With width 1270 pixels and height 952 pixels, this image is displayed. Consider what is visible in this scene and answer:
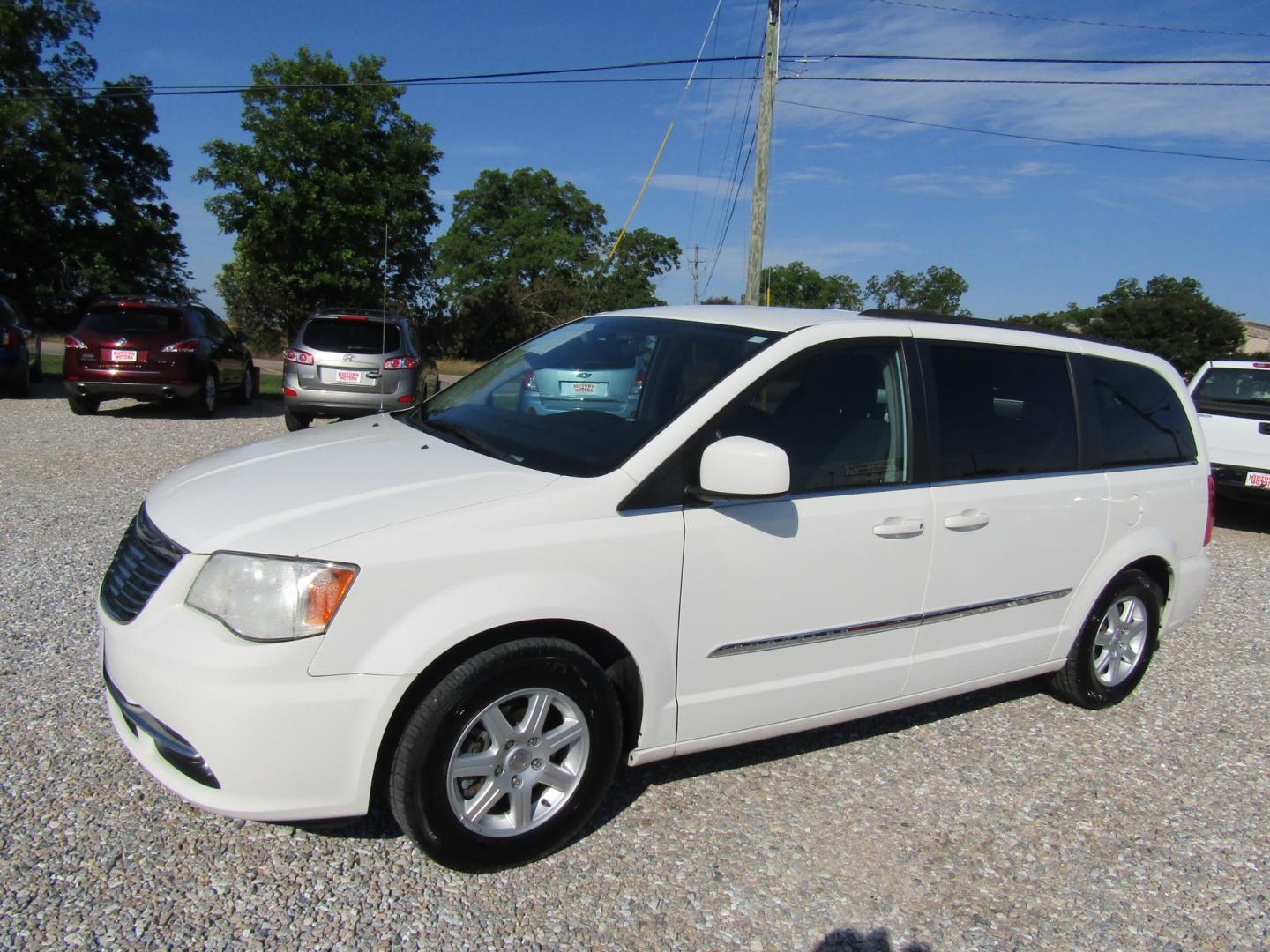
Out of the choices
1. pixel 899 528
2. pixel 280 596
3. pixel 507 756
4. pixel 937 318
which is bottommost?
pixel 507 756

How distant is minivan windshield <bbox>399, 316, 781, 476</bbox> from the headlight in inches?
30.8

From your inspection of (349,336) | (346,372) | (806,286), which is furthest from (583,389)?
(806,286)

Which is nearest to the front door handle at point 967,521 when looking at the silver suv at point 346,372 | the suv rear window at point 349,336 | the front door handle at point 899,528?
the front door handle at point 899,528

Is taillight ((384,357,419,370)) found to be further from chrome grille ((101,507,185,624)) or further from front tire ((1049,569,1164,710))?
front tire ((1049,569,1164,710))

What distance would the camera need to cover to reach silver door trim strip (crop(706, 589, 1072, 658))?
3158 mm

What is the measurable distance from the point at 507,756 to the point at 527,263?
52658mm

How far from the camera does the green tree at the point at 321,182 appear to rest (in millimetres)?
29609

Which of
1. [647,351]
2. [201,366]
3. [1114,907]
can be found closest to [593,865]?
[1114,907]

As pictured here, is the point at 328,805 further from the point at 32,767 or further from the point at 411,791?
the point at 32,767

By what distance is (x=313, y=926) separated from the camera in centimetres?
258

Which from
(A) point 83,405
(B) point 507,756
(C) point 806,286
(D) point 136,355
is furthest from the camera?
(C) point 806,286

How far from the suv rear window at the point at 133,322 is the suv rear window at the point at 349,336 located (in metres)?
2.50

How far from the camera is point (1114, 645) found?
14.7 ft

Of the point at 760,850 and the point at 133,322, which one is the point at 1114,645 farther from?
the point at 133,322
